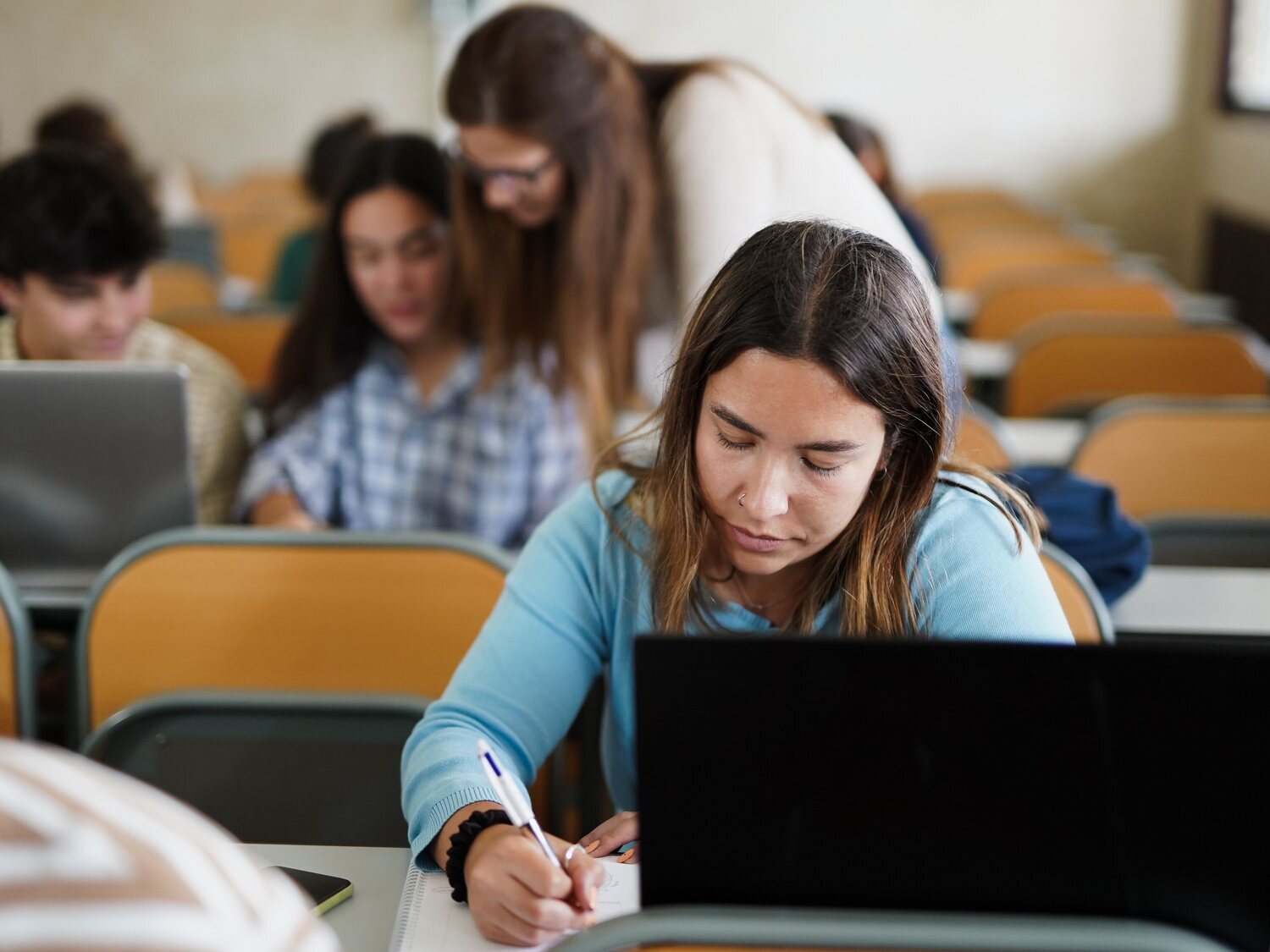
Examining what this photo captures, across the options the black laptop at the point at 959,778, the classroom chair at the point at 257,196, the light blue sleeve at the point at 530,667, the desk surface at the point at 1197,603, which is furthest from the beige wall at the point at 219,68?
the black laptop at the point at 959,778

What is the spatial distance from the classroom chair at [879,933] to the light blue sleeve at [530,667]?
14.8 inches

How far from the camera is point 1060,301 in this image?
3941 millimetres

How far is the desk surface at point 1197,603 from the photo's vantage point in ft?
5.60

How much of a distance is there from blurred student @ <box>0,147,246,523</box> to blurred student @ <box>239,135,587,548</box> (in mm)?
181

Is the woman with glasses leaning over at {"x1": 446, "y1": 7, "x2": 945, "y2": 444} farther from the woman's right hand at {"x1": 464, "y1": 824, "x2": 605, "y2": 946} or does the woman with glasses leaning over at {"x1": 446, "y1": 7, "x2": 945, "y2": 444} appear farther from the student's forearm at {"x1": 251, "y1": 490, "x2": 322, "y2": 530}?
the woman's right hand at {"x1": 464, "y1": 824, "x2": 605, "y2": 946}

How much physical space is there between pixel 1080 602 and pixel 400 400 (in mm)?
1170

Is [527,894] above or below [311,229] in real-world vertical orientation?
below

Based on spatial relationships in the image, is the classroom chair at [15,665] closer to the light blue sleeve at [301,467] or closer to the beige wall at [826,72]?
the light blue sleeve at [301,467]

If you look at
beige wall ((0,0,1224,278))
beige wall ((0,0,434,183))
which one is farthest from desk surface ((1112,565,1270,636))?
beige wall ((0,0,434,183))

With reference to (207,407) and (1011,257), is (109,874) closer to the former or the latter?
(207,407)

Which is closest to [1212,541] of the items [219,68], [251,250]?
[251,250]

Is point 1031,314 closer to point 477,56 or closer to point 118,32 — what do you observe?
point 477,56

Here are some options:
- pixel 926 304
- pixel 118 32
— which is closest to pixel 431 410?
pixel 926 304

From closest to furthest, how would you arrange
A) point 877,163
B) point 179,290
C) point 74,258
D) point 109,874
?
1. point 109,874
2. point 74,258
3. point 877,163
4. point 179,290
